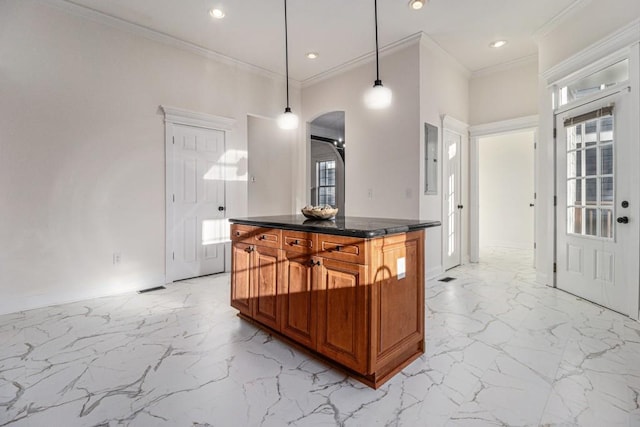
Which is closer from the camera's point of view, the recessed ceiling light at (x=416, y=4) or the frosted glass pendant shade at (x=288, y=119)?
the frosted glass pendant shade at (x=288, y=119)

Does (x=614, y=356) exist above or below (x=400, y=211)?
below

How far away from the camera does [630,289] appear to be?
2.81m

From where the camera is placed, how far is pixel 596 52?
304 centimetres

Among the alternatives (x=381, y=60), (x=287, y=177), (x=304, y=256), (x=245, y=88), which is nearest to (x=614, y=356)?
(x=304, y=256)

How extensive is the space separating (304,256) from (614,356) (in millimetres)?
2251

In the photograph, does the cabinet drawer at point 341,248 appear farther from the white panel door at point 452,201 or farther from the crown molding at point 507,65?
the crown molding at point 507,65

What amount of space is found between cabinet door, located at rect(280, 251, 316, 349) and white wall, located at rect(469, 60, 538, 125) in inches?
168

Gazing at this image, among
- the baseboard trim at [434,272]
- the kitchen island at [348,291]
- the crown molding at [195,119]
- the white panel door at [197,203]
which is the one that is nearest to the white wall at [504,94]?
the baseboard trim at [434,272]

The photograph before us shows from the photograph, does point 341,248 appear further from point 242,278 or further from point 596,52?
point 596,52

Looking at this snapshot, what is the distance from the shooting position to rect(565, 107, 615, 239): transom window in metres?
3.02

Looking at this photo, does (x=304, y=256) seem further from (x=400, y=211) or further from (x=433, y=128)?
(x=433, y=128)

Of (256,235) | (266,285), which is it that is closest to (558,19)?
(256,235)

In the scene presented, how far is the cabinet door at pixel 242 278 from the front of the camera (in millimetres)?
2617

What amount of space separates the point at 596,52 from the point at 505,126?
1636 millimetres
